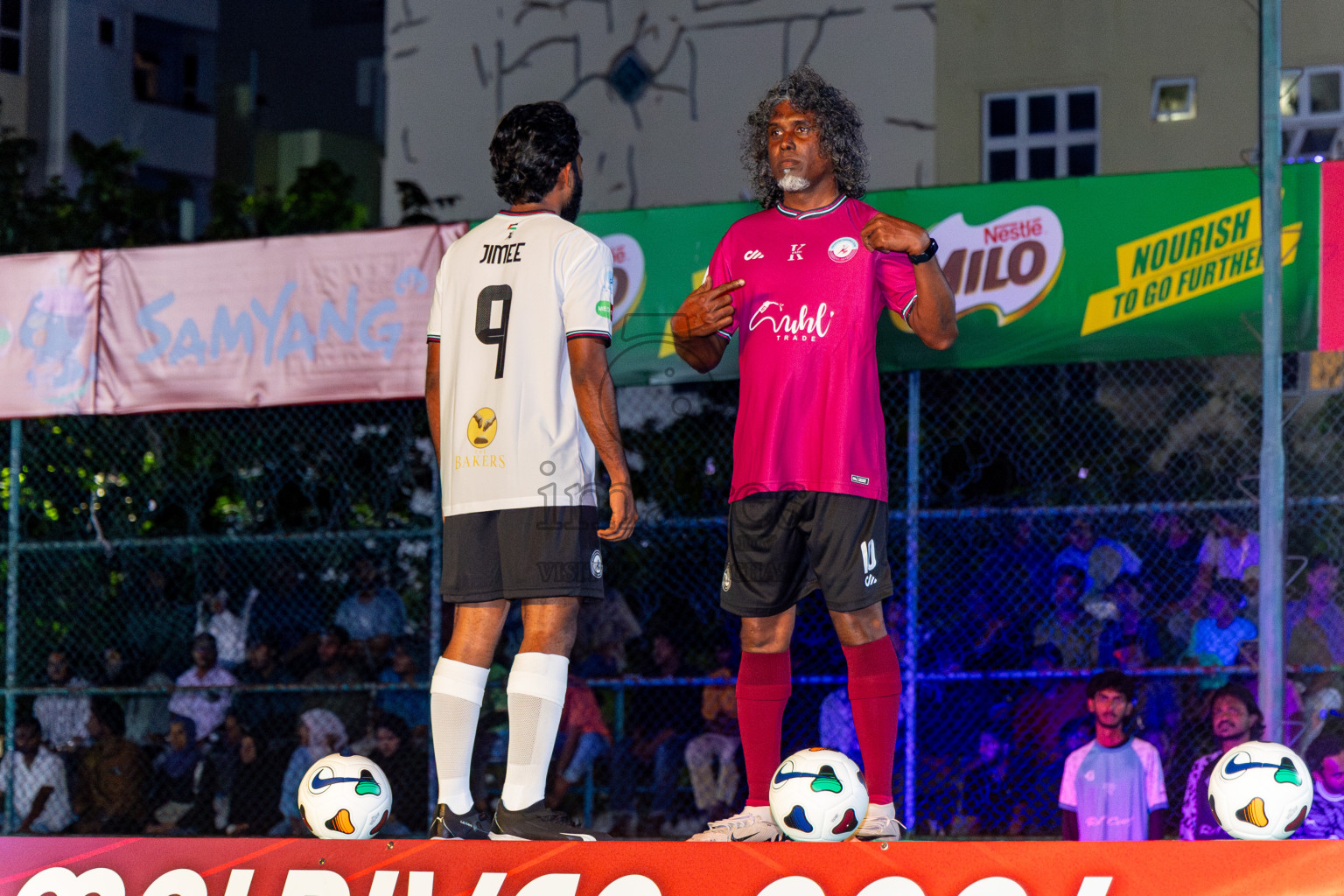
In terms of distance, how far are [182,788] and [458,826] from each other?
499cm

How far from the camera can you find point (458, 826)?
4023mm

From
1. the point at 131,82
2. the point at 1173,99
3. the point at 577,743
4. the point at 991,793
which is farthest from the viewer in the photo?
the point at 131,82

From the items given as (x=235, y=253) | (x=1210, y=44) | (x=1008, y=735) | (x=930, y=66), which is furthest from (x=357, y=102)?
(x=1008, y=735)

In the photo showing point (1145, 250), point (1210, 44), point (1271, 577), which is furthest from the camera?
point (1210, 44)

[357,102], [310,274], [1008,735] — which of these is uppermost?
[357,102]

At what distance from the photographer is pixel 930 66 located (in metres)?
12.8

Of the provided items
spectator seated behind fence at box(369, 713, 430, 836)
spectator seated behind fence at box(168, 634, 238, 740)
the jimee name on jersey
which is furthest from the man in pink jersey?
spectator seated behind fence at box(168, 634, 238, 740)

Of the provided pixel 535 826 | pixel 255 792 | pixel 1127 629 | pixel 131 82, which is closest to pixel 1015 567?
pixel 1127 629

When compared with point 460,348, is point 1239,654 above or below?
below

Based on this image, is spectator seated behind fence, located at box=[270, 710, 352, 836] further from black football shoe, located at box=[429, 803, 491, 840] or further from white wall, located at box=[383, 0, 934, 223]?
white wall, located at box=[383, 0, 934, 223]

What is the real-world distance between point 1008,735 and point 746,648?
137 inches

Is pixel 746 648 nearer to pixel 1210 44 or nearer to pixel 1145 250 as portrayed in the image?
pixel 1145 250

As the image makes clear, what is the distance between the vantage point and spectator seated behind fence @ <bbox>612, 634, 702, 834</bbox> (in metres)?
Answer: 7.84

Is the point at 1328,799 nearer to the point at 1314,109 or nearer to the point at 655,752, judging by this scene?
the point at 655,752
